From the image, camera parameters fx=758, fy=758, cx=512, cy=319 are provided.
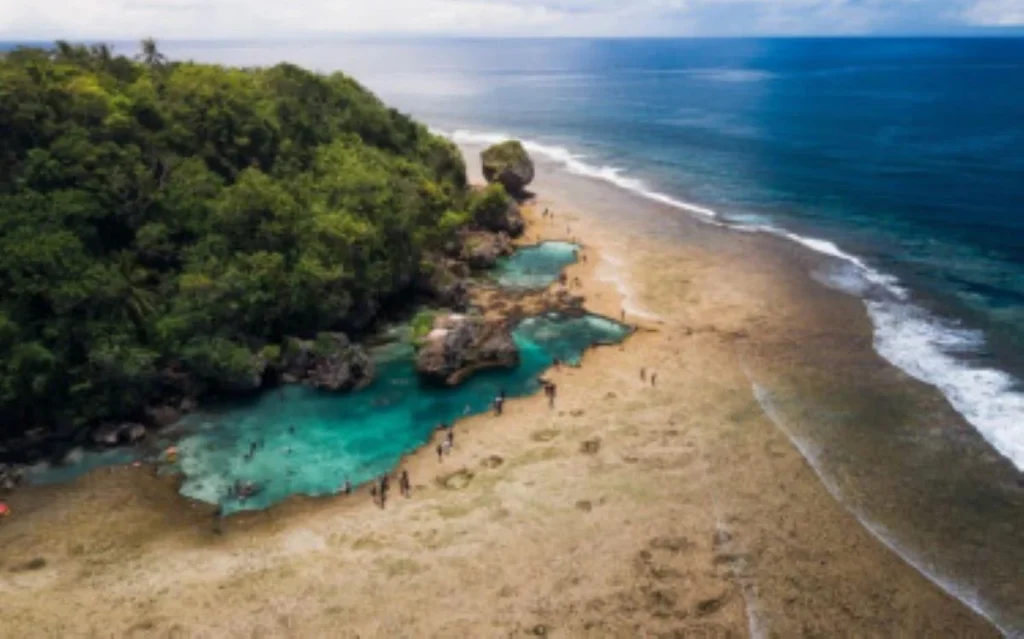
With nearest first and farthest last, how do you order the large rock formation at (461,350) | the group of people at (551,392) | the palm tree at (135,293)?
1. the group of people at (551,392)
2. the palm tree at (135,293)
3. the large rock formation at (461,350)

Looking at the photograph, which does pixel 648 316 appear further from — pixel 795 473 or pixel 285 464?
pixel 285 464

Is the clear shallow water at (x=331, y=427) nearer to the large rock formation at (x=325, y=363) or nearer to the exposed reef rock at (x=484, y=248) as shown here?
the large rock formation at (x=325, y=363)

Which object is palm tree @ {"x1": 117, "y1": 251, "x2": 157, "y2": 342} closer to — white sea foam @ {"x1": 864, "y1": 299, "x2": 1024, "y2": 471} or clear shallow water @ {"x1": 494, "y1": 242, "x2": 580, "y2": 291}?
clear shallow water @ {"x1": 494, "y1": 242, "x2": 580, "y2": 291}

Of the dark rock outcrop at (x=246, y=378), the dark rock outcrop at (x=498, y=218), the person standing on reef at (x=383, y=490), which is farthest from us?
the dark rock outcrop at (x=498, y=218)

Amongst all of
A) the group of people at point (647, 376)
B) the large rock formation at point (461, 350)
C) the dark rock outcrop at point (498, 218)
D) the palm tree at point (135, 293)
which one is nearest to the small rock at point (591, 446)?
the group of people at point (647, 376)

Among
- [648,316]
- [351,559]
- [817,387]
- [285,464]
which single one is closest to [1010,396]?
[817,387]

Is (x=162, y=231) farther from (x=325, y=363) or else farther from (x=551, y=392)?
(x=551, y=392)
